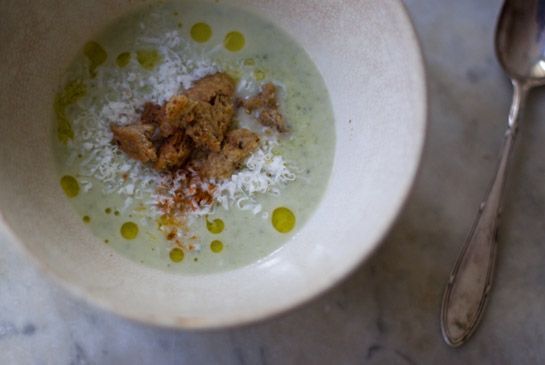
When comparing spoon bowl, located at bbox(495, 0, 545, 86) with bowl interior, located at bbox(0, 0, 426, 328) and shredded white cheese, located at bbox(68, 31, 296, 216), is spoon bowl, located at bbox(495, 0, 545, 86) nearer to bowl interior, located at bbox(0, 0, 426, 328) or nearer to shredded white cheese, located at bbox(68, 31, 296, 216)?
bowl interior, located at bbox(0, 0, 426, 328)

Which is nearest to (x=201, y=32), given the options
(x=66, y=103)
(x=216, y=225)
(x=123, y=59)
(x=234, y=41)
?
(x=234, y=41)

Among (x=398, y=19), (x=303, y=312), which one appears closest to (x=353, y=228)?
(x=303, y=312)

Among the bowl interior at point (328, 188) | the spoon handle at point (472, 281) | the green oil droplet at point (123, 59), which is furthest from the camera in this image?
the green oil droplet at point (123, 59)

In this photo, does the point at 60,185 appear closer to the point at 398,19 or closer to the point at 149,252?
the point at 149,252

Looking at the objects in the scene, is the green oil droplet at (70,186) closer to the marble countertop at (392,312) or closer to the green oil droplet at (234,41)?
the marble countertop at (392,312)

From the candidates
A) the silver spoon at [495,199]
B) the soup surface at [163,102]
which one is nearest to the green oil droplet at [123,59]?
→ the soup surface at [163,102]
